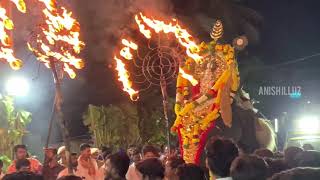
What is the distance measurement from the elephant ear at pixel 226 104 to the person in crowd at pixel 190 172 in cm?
390

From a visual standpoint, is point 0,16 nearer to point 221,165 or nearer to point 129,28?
point 221,165

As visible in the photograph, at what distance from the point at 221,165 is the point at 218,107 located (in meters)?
3.97

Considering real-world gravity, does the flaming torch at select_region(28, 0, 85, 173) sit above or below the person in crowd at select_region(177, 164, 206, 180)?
above

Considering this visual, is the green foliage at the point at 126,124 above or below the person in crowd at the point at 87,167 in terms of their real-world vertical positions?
above

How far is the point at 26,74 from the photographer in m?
15.8

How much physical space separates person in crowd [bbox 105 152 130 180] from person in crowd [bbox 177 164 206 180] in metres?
0.76

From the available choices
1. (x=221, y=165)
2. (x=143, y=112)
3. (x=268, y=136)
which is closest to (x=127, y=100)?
(x=143, y=112)

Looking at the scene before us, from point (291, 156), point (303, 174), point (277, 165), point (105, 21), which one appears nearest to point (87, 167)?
point (291, 156)

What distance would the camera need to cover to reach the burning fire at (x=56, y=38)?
6.65 meters

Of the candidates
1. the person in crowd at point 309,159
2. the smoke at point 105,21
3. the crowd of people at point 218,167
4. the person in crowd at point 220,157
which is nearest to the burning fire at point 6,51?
the crowd of people at point 218,167

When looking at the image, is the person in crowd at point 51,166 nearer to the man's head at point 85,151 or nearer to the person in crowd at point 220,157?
the man's head at point 85,151

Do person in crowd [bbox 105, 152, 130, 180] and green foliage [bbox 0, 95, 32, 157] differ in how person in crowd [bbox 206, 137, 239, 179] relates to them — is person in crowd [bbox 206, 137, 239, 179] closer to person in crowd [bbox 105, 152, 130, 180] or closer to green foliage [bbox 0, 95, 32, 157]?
person in crowd [bbox 105, 152, 130, 180]

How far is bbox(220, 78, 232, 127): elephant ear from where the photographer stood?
846 centimetres

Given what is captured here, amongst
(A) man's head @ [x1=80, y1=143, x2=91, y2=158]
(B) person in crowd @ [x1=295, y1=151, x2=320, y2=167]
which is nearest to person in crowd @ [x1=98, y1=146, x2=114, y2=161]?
(A) man's head @ [x1=80, y1=143, x2=91, y2=158]
